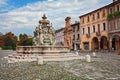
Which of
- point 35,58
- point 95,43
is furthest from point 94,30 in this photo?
point 35,58

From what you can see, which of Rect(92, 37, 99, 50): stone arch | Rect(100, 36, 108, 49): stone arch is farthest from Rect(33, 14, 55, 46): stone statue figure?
Rect(92, 37, 99, 50): stone arch

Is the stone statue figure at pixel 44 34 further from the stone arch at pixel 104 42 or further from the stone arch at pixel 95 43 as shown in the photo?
the stone arch at pixel 95 43

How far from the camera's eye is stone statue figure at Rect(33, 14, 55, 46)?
2623 cm

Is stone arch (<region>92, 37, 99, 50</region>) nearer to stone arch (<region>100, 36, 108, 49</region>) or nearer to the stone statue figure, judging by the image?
stone arch (<region>100, 36, 108, 49</region>)

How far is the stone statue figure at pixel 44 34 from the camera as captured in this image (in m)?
26.2

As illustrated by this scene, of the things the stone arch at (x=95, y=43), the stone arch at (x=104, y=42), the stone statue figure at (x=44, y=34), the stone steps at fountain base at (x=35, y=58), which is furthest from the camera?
the stone arch at (x=95, y=43)

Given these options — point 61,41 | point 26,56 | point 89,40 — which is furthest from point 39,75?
point 61,41

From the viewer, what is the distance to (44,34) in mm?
26406

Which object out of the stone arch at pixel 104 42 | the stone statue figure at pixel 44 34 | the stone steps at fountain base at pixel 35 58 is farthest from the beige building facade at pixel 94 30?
the stone steps at fountain base at pixel 35 58

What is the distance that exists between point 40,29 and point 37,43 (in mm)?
1671

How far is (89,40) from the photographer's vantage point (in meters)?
56.9

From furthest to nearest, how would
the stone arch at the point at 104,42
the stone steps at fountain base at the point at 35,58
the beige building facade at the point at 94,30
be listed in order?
the stone arch at the point at 104,42
the beige building facade at the point at 94,30
the stone steps at fountain base at the point at 35,58

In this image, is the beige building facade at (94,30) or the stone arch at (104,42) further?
the stone arch at (104,42)

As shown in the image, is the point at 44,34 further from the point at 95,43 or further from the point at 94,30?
the point at 95,43
